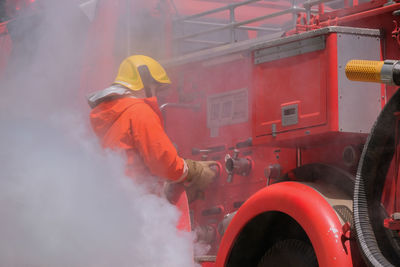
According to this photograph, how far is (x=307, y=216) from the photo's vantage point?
314 centimetres

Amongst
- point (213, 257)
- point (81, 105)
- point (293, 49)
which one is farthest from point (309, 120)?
point (81, 105)

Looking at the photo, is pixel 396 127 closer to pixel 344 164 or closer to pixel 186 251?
pixel 344 164

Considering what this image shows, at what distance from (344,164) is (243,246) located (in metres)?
0.71

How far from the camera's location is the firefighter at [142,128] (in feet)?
14.7

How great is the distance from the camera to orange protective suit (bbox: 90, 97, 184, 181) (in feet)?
14.6

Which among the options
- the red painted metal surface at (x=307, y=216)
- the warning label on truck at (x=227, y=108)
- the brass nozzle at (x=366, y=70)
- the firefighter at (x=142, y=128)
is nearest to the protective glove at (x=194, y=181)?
the firefighter at (x=142, y=128)

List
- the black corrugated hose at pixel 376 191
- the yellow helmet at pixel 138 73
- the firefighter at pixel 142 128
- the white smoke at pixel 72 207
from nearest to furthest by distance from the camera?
the black corrugated hose at pixel 376 191
the white smoke at pixel 72 207
the firefighter at pixel 142 128
the yellow helmet at pixel 138 73

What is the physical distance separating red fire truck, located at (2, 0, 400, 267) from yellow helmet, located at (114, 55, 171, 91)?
0.16m

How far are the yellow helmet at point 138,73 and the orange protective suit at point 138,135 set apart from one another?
15cm

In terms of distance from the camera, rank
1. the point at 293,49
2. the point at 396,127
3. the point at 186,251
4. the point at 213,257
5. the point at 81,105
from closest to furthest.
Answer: the point at 396,127
the point at 293,49
the point at 213,257
the point at 186,251
the point at 81,105

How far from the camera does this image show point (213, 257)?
4168 millimetres

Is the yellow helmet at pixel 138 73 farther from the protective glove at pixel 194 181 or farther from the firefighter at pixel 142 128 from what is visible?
the protective glove at pixel 194 181

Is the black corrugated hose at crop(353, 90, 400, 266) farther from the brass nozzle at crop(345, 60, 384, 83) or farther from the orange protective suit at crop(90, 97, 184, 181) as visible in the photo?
the orange protective suit at crop(90, 97, 184, 181)

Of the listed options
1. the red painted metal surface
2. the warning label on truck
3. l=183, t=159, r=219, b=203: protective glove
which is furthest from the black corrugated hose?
l=183, t=159, r=219, b=203: protective glove
